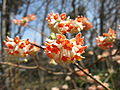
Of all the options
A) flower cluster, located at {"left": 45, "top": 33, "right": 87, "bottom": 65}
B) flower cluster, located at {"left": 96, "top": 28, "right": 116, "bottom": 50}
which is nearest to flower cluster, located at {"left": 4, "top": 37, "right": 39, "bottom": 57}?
flower cluster, located at {"left": 45, "top": 33, "right": 87, "bottom": 65}

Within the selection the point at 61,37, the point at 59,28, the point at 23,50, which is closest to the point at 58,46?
the point at 61,37

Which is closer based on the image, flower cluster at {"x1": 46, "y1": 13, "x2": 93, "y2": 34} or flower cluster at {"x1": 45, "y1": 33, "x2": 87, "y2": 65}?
flower cluster at {"x1": 45, "y1": 33, "x2": 87, "y2": 65}

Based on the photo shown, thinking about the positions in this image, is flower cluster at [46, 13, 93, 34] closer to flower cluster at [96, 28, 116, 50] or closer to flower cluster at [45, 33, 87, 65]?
flower cluster at [45, 33, 87, 65]

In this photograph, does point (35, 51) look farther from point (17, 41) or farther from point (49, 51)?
point (49, 51)

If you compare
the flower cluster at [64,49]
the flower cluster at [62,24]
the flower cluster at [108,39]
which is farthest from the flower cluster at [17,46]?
the flower cluster at [108,39]

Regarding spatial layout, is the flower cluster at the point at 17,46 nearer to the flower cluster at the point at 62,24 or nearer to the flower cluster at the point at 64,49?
the flower cluster at the point at 62,24

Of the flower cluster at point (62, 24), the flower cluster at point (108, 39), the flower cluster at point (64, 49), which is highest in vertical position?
the flower cluster at point (62, 24)

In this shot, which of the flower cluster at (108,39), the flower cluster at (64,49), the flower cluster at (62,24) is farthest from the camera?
the flower cluster at (108,39)

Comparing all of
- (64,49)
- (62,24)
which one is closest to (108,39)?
(62,24)
